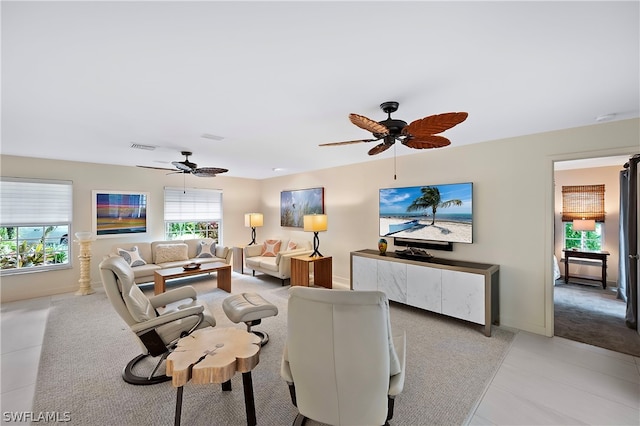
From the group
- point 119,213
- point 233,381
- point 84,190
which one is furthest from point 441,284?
point 84,190

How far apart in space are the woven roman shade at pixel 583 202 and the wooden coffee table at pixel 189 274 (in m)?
6.85

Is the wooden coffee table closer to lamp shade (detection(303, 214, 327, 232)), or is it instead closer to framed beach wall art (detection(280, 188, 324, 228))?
lamp shade (detection(303, 214, 327, 232))

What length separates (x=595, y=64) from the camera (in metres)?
1.74

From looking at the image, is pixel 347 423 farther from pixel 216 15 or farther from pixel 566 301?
pixel 566 301

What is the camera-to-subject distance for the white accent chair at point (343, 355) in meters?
1.43

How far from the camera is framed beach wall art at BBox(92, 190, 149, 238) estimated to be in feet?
16.9

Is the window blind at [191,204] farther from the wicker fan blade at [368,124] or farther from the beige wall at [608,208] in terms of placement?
the beige wall at [608,208]

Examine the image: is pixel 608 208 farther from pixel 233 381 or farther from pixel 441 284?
pixel 233 381

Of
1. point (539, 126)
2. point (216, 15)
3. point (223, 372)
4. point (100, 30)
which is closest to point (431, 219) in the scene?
point (539, 126)

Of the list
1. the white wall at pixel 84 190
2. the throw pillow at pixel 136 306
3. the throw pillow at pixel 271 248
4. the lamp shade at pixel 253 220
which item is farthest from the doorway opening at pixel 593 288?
the white wall at pixel 84 190

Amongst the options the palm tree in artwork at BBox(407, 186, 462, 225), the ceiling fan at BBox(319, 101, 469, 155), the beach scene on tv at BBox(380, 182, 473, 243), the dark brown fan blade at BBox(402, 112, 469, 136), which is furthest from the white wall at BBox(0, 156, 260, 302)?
the dark brown fan blade at BBox(402, 112, 469, 136)

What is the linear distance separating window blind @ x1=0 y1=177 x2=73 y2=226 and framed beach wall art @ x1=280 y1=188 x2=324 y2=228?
4.04 m

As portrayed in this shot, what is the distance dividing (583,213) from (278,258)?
6.04 metres

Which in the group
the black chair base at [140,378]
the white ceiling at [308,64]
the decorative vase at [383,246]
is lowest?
the black chair base at [140,378]
